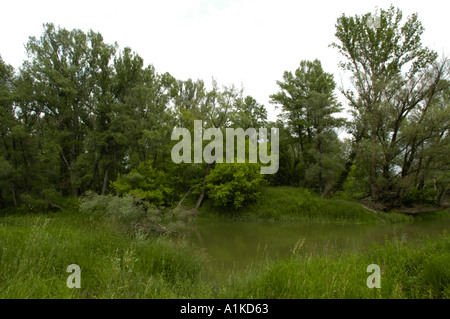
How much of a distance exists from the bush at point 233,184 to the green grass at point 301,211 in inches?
30.2

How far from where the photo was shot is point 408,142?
55.9ft

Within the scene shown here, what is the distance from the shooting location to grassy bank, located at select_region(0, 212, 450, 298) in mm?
3238

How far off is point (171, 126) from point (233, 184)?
22.1ft

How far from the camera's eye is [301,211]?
1947cm

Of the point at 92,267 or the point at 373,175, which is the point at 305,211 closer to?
the point at 373,175

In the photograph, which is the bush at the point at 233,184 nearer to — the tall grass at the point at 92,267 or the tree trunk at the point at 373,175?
the tree trunk at the point at 373,175

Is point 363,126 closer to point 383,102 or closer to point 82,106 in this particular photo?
point 383,102

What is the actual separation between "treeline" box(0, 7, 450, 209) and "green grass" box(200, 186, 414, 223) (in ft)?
3.48

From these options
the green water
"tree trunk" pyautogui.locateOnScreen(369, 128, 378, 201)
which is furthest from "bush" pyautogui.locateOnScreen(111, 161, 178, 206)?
"tree trunk" pyautogui.locateOnScreen(369, 128, 378, 201)

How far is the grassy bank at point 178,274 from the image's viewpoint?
3.24 m

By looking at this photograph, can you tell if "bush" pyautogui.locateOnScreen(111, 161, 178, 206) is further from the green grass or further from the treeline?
the green grass
